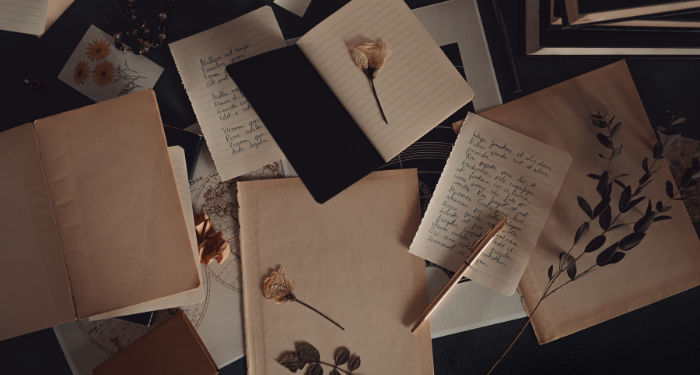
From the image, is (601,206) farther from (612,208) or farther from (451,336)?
(451,336)

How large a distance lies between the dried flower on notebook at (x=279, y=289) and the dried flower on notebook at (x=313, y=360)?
6 cm

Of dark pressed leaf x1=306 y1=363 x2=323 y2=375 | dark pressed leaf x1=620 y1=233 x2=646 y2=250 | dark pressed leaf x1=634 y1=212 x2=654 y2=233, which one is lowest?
dark pressed leaf x1=306 y1=363 x2=323 y2=375

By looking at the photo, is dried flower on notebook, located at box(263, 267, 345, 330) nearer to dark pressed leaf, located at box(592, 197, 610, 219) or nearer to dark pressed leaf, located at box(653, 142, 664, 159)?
dark pressed leaf, located at box(592, 197, 610, 219)

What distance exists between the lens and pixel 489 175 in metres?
0.72

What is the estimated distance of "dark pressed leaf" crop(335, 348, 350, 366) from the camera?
70cm

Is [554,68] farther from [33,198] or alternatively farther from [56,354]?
[56,354]

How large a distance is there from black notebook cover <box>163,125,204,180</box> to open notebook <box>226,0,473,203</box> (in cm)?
14

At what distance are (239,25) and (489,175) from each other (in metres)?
0.61

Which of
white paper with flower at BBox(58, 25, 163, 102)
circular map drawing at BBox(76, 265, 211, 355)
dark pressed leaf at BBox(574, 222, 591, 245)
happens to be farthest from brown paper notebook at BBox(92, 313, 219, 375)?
dark pressed leaf at BBox(574, 222, 591, 245)

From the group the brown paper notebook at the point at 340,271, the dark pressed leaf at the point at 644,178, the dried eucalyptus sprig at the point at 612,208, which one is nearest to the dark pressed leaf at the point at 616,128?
the dried eucalyptus sprig at the point at 612,208

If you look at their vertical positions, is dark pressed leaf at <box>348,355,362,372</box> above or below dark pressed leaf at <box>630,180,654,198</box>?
below

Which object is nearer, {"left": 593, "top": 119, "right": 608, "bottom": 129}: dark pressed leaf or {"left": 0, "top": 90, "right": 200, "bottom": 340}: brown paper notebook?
{"left": 0, "top": 90, "right": 200, "bottom": 340}: brown paper notebook

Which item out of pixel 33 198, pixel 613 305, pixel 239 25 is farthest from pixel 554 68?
pixel 33 198

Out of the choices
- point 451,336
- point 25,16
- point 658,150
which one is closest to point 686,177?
point 658,150
